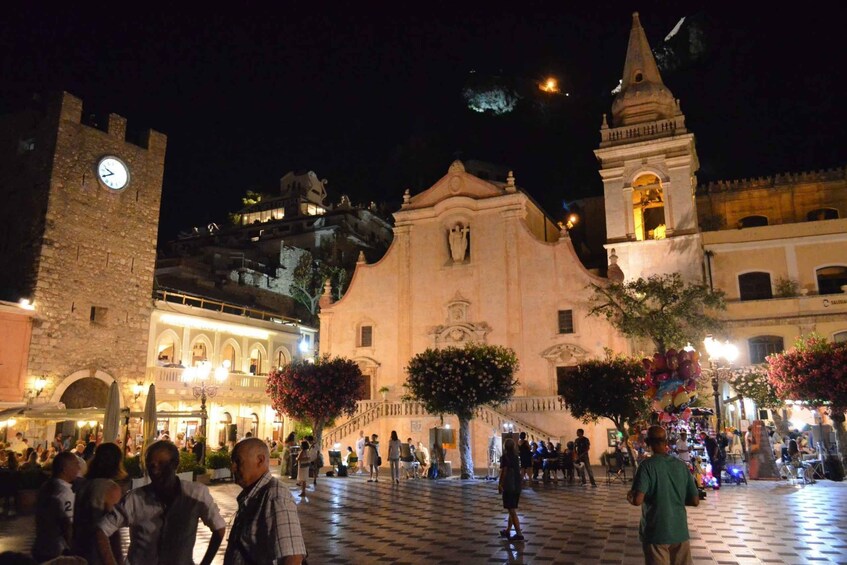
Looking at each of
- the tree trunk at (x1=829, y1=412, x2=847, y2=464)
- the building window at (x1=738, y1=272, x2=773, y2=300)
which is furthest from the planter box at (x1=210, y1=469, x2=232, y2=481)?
the building window at (x1=738, y1=272, x2=773, y2=300)

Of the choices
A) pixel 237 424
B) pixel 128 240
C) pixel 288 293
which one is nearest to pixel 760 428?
pixel 237 424

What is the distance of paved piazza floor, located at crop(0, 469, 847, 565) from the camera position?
9773 mm

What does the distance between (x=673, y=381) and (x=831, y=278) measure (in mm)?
22104

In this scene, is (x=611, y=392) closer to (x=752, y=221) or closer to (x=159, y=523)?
(x=159, y=523)

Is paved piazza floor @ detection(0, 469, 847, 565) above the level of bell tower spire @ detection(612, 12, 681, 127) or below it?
below

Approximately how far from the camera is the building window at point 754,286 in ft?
108

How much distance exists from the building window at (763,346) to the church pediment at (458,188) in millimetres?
14234

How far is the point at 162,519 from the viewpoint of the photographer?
183 inches

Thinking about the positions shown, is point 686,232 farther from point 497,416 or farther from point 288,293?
point 288,293

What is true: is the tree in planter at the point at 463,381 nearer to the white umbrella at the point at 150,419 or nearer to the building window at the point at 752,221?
the white umbrella at the point at 150,419

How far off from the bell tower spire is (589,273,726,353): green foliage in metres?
9.64

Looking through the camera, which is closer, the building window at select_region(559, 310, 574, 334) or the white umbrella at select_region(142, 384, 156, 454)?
the white umbrella at select_region(142, 384, 156, 454)

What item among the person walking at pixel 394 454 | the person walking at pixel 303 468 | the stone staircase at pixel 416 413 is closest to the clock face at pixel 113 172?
the stone staircase at pixel 416 413

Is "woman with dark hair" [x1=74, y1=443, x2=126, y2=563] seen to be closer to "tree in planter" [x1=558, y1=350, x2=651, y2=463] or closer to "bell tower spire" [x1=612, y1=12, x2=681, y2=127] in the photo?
"tree in planter" [x1=558, y1=350, x2=651, y2=463]
